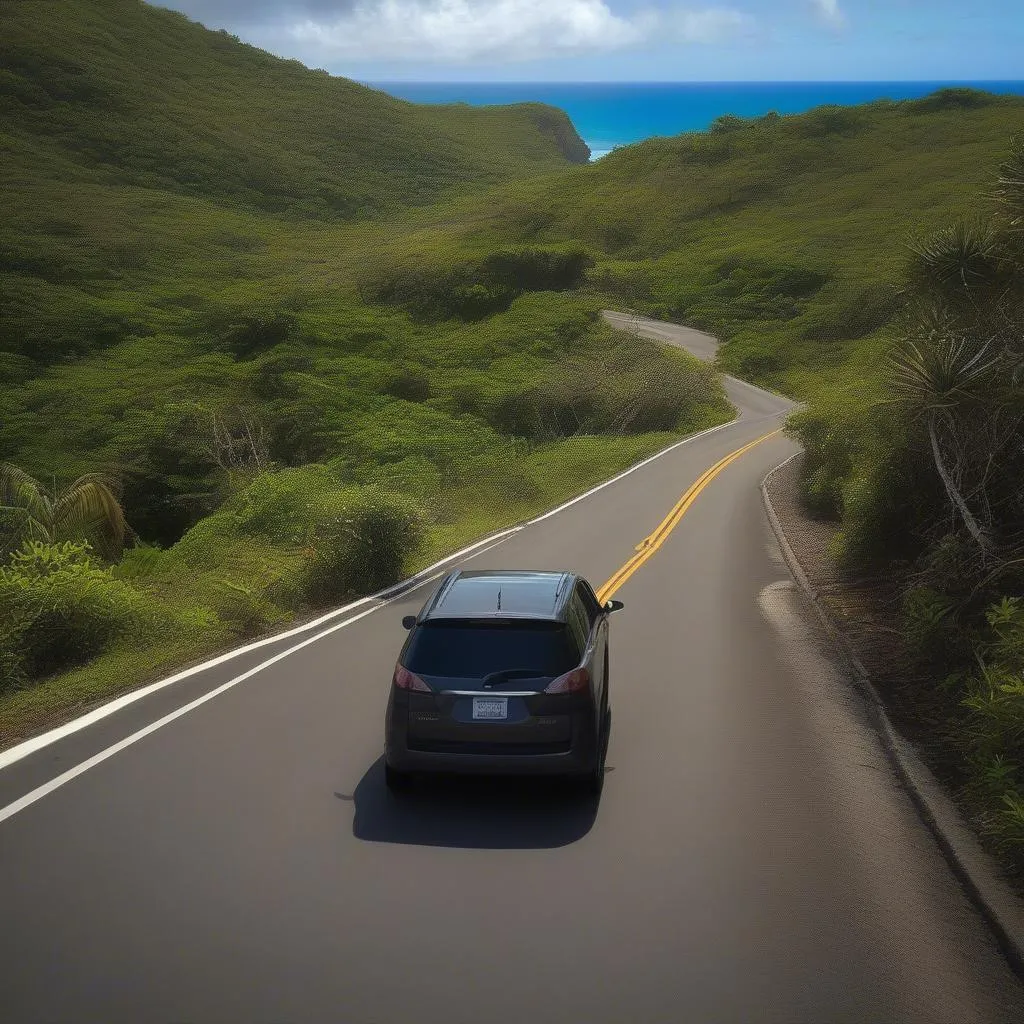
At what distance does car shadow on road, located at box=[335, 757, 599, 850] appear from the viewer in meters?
7.84

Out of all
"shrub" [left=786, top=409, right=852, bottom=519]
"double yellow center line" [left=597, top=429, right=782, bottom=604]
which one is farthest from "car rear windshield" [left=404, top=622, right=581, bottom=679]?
"shrub" [left=786, top=409, right=852, bottom=519]

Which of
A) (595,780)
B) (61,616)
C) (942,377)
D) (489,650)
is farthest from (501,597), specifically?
(942,377)

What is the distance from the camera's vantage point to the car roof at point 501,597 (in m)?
8.58

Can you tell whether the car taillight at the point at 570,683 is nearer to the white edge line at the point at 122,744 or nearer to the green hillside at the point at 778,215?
the white edge line at the point at 122,744

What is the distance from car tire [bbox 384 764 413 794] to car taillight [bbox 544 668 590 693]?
1300 mm

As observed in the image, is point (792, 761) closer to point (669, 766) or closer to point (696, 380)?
point (669, 766)

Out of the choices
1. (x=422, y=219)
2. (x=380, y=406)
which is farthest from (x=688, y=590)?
(x=422, y=219)

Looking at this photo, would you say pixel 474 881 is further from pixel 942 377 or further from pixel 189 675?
pixel 942 377

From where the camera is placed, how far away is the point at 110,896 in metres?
6.73

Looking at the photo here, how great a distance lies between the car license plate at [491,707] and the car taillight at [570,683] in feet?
1.06

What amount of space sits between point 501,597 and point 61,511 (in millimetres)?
12754

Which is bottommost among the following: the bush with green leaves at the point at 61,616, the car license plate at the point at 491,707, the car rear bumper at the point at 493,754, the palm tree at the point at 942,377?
the bush with green leaves at the point at 61,616

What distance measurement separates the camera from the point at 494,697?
26.6 ft

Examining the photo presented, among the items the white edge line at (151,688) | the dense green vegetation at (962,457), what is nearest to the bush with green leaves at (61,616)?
the white edge line at (151,688)
